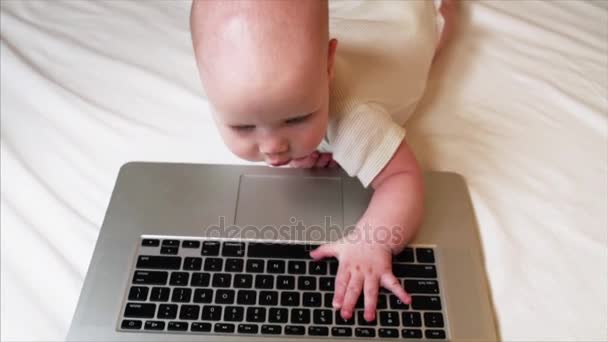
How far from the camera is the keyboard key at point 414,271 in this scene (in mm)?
646

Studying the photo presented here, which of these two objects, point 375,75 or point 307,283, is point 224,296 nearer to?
point 307,283

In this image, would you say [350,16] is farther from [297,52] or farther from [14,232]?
[14,232]

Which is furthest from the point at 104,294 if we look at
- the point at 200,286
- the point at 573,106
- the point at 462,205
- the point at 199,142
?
the point at 573,106

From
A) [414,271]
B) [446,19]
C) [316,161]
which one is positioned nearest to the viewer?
[414,271]

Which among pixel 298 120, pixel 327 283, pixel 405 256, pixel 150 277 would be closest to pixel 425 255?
pixel 405 256

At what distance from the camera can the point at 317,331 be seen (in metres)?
0.60

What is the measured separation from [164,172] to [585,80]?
657 millimetres

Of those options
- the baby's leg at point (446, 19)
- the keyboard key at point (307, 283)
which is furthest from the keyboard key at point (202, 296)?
the baby's leg at point (446, 19)

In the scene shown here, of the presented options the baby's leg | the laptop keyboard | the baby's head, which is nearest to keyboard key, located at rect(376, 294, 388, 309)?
the laptop keyboard

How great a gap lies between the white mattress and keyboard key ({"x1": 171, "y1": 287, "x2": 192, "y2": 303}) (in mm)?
133

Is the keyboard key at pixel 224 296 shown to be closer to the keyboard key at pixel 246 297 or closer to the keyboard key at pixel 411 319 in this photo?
the keyboard key at pixel 246 297

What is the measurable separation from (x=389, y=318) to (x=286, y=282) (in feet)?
0.40

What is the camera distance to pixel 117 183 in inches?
29.0

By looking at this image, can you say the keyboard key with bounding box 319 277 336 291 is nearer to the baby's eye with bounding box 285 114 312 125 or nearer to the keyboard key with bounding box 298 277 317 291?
the keyboard key with bounding box 298 277 317 291
